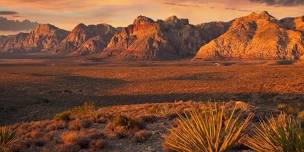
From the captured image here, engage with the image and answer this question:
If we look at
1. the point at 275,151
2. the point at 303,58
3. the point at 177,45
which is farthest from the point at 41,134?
the point at 177,45

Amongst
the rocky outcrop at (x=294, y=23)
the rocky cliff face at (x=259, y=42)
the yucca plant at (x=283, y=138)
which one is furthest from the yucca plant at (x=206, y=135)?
the rocky outcrop at (x=294, y=23)

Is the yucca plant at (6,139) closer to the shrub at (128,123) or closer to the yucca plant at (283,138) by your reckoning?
the shrub at (128,123)

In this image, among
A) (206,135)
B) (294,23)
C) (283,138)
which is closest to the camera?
(283,138)

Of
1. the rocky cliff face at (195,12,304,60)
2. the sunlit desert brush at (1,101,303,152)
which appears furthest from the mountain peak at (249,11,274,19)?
the sunlit desert brush at (1,101,303,152)

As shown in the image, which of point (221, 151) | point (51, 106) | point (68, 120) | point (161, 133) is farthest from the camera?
point (51, 106)

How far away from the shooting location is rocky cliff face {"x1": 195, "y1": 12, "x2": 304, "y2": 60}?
5902 inches

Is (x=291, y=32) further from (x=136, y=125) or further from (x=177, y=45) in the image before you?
(x=136, y=125)

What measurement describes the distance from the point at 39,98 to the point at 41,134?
2986 cm

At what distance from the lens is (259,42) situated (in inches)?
6368

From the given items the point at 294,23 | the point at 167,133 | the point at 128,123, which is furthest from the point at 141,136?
the point at 294,23

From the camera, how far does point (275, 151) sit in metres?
8.57

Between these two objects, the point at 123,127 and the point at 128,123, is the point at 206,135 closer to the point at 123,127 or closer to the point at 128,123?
the point at 123,127

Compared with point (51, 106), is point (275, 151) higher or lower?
higher

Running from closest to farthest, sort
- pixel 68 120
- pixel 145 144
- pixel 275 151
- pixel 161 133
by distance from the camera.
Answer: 1. pixel 275 151
2. pixel 145 144
3. pixel 161 133
4. pixel 68 120
